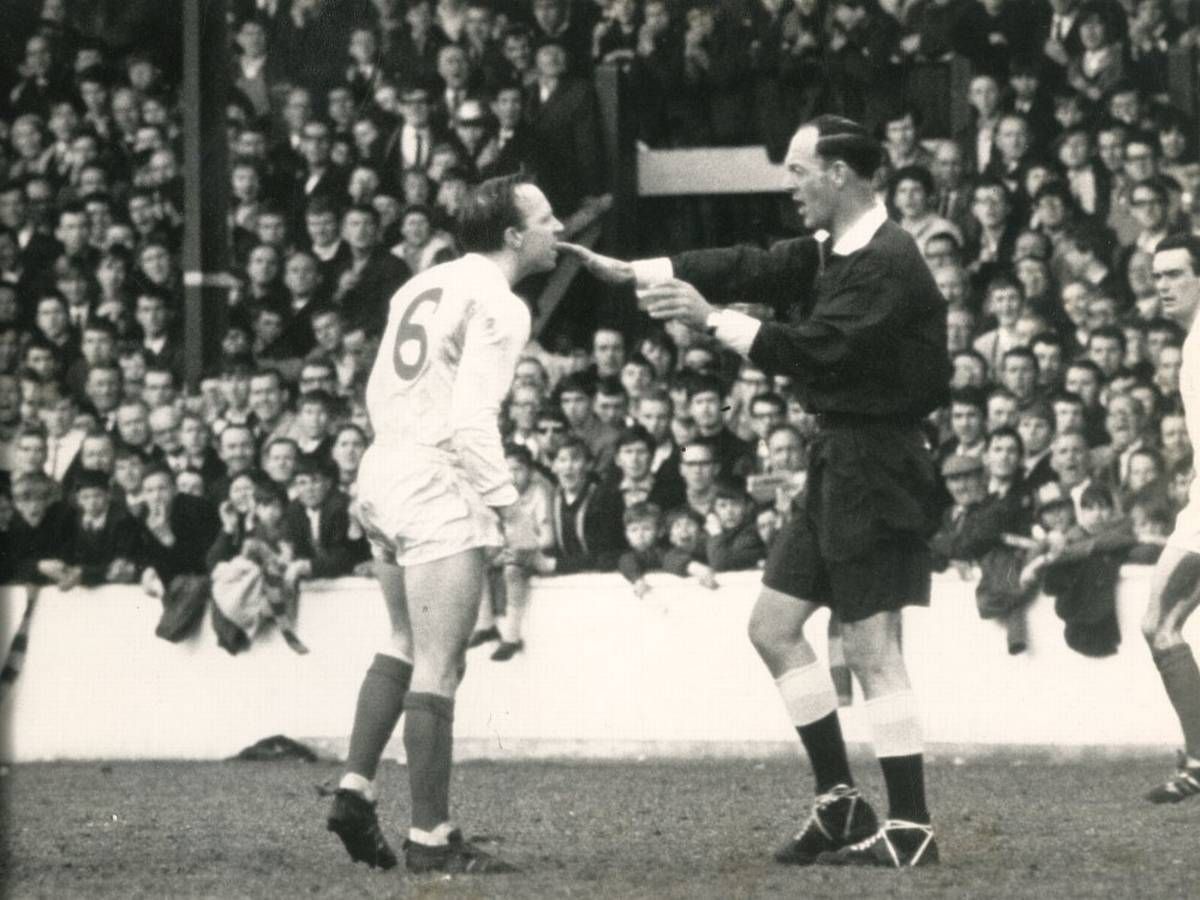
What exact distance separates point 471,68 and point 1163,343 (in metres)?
5.03

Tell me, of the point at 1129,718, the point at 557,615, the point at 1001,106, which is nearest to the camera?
the point at 1129,718

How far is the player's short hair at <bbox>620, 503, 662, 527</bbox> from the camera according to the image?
42.4ft

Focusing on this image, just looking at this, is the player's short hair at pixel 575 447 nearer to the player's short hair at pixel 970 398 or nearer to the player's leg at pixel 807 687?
the player's short hair at pixel 970 398

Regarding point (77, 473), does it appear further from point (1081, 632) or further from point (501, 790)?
point (1081, 632)

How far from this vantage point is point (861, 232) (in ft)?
26.2

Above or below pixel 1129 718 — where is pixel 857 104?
above

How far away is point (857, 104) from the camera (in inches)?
587

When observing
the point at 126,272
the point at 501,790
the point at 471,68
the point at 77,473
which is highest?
the point at 471,68

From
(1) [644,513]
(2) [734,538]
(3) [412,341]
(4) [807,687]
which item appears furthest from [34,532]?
(4) [807,687]

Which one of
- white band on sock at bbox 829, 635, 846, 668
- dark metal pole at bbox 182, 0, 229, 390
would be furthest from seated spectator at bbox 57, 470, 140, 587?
white band on sock at bbox 829, 635, 846, 668

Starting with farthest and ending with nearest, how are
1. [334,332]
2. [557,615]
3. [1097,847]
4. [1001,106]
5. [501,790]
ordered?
[334,332] → [1001,106] → [557,615] → [501,790] → [1097,847]

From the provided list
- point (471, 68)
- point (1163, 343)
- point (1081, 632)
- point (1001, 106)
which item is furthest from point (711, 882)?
point (471, 68)

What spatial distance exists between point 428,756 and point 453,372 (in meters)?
1.08

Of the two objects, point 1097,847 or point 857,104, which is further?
point 857,104
